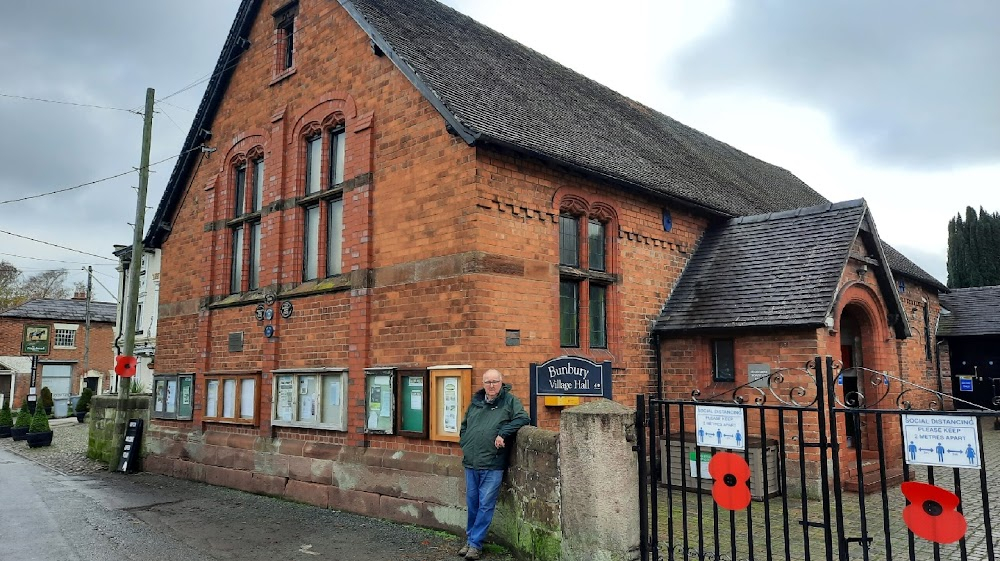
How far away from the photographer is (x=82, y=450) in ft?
65.0

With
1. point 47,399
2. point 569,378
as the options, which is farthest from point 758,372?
point 47,399

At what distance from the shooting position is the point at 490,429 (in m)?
7.57

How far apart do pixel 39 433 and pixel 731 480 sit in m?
23.1

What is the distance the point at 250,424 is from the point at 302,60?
6628 millimetres

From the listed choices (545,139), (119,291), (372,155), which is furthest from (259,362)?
(119,291)

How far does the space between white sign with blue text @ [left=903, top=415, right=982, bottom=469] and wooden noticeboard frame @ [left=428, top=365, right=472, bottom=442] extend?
5184 millimetres

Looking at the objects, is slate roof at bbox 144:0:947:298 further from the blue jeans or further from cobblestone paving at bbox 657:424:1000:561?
cobblestone paving at bbox 657:424:1000:561

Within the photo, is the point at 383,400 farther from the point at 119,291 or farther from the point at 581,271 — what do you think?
the point at 119,291

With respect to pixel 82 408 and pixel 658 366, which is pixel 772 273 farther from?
pixel 82 408

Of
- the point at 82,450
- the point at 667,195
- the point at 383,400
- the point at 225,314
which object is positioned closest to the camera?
the point at 383,400

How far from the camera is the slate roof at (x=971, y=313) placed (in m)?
21.9

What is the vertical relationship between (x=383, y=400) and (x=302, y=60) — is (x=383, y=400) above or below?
below

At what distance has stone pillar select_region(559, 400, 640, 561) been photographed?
640cm

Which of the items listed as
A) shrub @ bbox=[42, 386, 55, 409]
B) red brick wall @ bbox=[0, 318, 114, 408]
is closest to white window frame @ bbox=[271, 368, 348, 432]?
shrub @ bbox=[42, 386, 55, 409]
